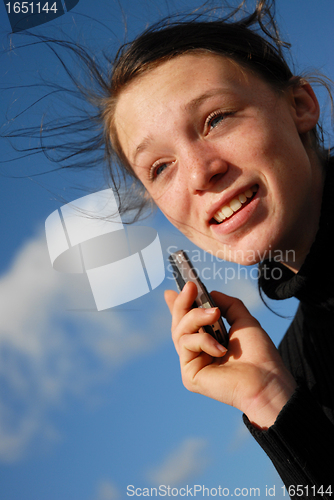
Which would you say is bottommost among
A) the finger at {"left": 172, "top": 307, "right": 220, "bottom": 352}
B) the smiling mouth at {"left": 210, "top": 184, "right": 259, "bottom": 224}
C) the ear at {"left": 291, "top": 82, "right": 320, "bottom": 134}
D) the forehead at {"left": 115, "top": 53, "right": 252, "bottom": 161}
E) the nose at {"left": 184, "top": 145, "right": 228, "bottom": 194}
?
the finger at {"left": 172, "top": 307, "right": 220, "bottom": 352}

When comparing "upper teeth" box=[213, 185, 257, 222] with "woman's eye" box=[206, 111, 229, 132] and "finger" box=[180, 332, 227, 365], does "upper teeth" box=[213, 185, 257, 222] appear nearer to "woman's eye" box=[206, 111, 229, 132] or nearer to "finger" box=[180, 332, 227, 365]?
"woman's eye" box=[206, 111, 229, 132]

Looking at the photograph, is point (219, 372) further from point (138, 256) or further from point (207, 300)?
point (138, 256)

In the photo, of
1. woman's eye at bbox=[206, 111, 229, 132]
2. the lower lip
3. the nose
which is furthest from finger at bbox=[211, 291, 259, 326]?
woman's eye at bbox=[206, 111, 229, 132]

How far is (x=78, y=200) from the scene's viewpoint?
178cm

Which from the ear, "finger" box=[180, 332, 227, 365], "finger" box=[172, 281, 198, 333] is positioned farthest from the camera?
the ear

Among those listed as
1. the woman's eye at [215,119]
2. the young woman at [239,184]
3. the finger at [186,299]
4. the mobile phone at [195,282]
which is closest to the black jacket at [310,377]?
the young woman at [239,184]

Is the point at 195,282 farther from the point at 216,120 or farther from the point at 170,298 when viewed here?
the point at 216,120

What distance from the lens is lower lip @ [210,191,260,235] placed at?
43.9 inches

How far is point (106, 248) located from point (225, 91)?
3.28 feet

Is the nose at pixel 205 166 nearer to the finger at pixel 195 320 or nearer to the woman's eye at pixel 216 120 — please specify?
the woman's eye at pixel 216 120

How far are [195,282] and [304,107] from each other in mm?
777

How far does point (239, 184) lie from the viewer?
3.59 feet

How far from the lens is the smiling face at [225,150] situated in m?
1.10

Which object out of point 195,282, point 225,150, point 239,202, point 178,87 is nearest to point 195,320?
point 195,282
